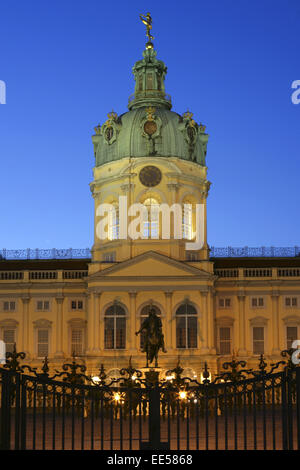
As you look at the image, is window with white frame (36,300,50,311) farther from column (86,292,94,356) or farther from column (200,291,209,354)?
column (200,291,209,354)

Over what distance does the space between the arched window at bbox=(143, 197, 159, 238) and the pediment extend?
4.26m

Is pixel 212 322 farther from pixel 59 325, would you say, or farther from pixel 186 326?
pixel 59 325

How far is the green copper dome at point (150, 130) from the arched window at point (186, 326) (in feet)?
42.3

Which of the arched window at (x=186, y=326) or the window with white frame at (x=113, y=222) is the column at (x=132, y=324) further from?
the window with white frame at (x=113, y=222)

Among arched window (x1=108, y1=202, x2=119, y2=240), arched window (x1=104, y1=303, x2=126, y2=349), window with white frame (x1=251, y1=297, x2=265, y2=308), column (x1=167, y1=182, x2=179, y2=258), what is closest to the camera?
arched window (x1=104, y1=303, x2=126, y2=349)

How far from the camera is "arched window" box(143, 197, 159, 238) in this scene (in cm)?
6450

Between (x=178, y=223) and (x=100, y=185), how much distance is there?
7594mm

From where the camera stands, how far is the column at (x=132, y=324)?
60.0 metres

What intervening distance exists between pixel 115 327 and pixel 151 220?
9.69 meters

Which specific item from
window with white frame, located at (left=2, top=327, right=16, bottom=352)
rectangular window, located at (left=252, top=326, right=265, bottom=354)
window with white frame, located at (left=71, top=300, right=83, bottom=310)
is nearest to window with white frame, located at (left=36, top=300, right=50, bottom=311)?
window with white frame, located at (left=71, top=300, right=83, bottom=310)

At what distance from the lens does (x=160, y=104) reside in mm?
68625

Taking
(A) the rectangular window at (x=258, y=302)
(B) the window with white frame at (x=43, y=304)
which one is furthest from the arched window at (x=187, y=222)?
(B) the window with white frame at (x=43, y=304)
